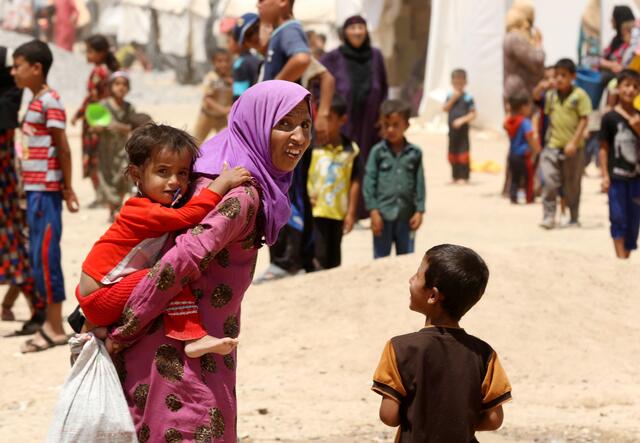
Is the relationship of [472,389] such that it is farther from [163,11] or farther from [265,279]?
[163,11]

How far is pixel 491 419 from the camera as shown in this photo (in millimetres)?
3248

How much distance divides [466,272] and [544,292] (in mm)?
4085

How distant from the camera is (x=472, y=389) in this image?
321 centimetres

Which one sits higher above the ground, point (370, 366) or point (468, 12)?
point (468, 12)

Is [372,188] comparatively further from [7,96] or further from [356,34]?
[356,34]

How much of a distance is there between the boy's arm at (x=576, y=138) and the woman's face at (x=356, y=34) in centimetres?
220

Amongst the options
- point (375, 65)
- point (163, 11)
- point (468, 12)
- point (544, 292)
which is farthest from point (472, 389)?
point (163, 11)

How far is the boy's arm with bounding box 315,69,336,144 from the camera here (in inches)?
306

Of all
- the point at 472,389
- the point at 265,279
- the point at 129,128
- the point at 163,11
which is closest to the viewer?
the point at 472,389

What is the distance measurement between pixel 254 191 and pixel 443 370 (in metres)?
0.66

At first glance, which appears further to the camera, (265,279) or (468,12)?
(468,12)

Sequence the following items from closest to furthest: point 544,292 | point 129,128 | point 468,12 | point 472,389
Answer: point 472,389, point 544,292, point 129,128, point 468,12

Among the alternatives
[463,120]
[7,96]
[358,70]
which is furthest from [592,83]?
[7,96]

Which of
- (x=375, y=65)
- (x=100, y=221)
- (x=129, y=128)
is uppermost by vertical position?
(x=375, y=65)
